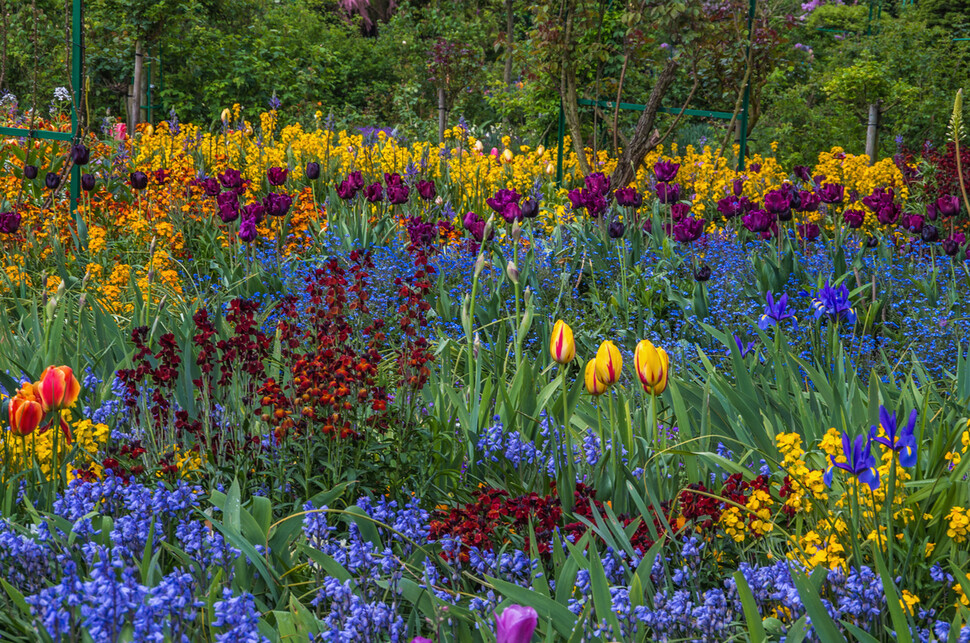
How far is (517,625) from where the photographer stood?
1.06 metres

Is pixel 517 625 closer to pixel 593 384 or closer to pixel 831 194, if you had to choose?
pixel 593 384

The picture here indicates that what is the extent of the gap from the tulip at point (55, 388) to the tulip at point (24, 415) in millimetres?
32

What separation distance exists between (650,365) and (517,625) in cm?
98

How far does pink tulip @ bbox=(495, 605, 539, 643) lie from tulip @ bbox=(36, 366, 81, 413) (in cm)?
123

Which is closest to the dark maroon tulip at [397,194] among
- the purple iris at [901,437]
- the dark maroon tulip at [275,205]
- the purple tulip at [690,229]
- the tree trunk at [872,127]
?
the dark maroon tulip at [275,205]

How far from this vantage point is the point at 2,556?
1.65m

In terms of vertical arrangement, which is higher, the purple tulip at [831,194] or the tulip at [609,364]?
the purple tulip at [831,194]

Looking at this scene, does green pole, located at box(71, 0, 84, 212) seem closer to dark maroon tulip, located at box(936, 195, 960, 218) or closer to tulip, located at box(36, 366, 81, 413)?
tulip, located at box(36, 366, 81, 413)

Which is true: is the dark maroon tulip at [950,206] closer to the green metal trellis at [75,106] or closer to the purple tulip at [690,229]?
the purple tulip at [690,229]

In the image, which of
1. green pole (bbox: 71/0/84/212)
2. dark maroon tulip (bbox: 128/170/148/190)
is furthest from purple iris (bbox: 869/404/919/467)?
green pole (bbox: 71/0/84/212)

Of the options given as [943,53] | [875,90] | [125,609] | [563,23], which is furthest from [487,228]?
[943,53]

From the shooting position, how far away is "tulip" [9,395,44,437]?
1789 millimetres

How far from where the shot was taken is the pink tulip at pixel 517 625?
1059 mm

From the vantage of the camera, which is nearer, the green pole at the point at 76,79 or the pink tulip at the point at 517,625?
the pink tulip at the point at 517,625
